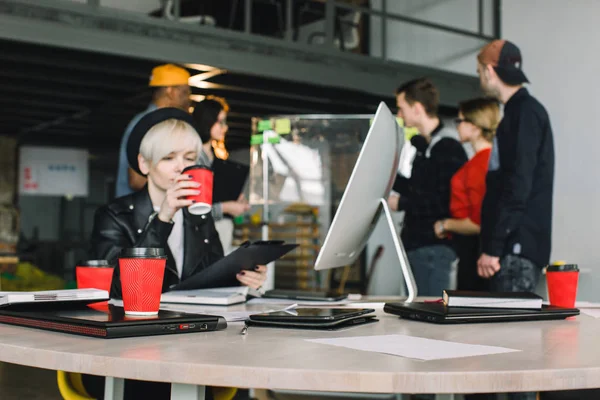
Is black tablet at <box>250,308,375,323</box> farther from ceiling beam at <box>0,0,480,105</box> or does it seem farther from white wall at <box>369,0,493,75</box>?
white wall at <box>369,0,493,75</box>

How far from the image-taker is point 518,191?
2688 mm

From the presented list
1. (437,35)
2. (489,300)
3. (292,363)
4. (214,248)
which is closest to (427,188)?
(214,248)

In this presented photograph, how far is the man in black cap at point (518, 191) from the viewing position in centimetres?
270

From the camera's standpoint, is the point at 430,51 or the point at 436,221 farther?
the point at 430,51

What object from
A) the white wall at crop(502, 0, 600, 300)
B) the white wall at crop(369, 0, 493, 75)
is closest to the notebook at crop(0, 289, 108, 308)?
the white wall at crop(502, 0, 600, 300)

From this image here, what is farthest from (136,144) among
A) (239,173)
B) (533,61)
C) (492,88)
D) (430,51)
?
(430,51)

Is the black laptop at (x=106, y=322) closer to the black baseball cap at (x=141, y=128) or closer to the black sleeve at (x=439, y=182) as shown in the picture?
the black baseball cap at (x=141, y=128)

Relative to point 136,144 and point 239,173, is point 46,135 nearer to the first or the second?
point 239,173

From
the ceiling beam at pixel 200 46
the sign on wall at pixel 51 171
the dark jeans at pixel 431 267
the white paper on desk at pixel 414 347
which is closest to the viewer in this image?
the white paper on desk at pixel 414 347

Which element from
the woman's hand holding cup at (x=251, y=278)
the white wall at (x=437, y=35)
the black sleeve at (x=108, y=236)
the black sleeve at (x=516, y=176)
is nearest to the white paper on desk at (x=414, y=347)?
the woman's hand holding cup at (x=251, y=278)

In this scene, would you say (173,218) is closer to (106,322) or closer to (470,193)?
(106,322)

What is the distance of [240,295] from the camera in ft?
6.18

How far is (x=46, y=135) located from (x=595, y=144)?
8.21 m

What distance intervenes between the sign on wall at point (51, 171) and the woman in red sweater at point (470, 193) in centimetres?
829
